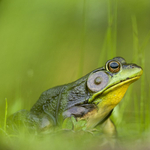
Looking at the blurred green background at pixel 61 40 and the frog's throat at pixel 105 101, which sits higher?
the blurred green background at pixel 61 40

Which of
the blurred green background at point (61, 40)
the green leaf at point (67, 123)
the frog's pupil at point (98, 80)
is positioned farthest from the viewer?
the blurred green background at point (61, 40)

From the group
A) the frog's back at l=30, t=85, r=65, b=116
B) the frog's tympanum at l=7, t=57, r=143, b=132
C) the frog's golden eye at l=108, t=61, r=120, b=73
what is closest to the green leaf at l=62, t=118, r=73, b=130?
the frog's tympanum at l=7, t=57, r=143, b=132

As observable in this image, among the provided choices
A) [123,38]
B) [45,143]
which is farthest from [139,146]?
[123,38]

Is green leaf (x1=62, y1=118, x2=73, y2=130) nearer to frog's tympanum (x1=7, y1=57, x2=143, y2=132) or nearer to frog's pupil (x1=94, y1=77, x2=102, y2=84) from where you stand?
frog's tympanum (x1=7, y1=57, x2=143, y2=132)

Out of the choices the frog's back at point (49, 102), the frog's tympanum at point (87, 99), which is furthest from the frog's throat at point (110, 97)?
the frog's back at point (49, 102)

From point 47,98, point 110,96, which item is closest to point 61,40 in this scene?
point 47,98

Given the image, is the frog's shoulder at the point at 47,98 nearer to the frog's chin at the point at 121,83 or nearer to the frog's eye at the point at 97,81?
the frog's eye at the point at 97,81

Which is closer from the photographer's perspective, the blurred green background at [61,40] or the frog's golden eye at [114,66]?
the frog's golden eye at [114,66]
